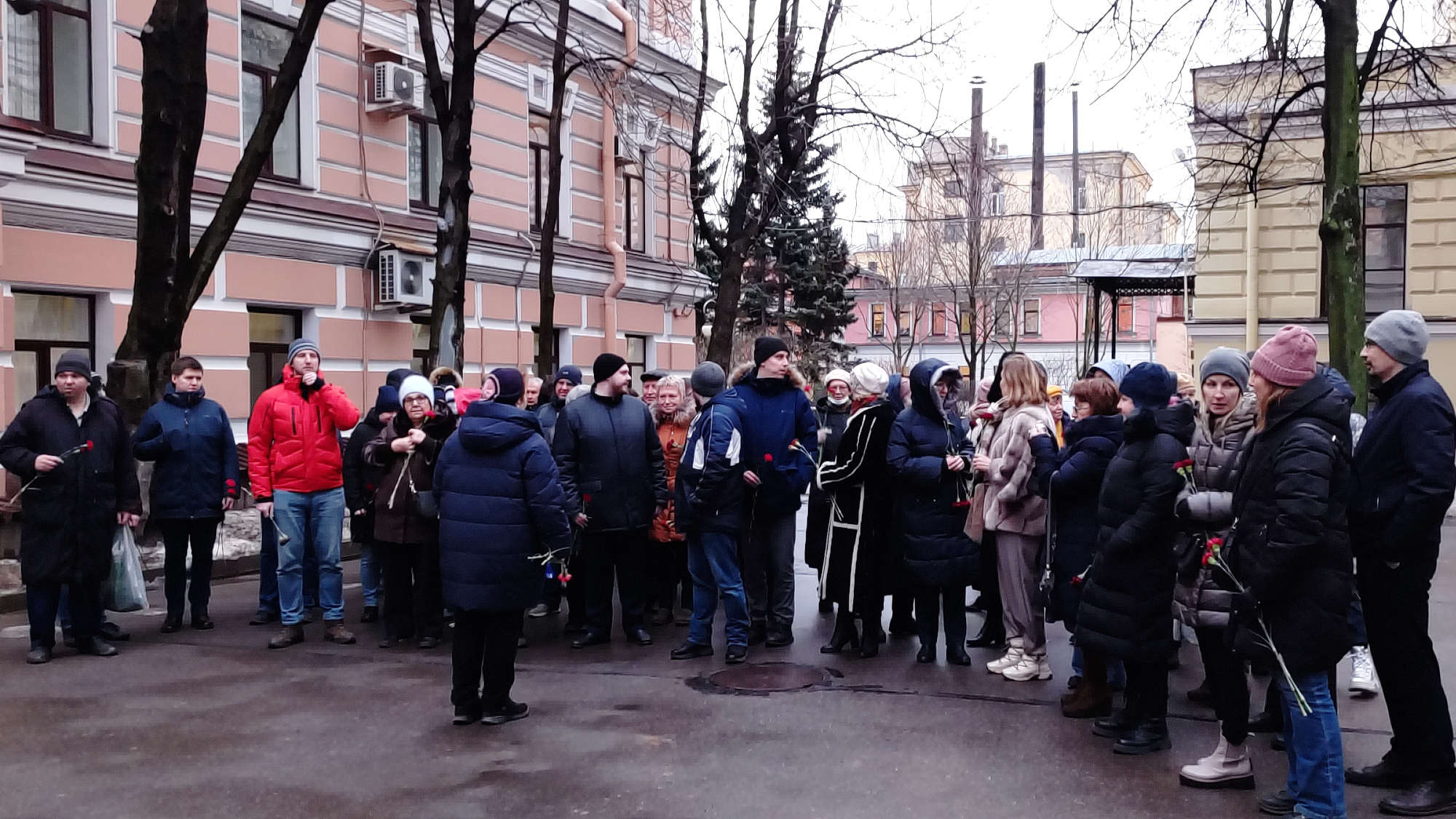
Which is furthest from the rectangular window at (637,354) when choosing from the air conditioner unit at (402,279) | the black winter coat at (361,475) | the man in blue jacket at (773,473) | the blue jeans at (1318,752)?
the blue jeans at (1318,752)

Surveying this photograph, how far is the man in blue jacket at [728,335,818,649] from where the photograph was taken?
8.11 m

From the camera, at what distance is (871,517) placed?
7.90 metres

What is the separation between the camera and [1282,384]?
4.77 m

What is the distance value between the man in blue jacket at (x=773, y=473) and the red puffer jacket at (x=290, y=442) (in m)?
2.84

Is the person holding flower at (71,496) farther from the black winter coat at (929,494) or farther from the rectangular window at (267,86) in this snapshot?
the rectangular window at (267,86)

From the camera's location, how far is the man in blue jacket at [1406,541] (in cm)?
501

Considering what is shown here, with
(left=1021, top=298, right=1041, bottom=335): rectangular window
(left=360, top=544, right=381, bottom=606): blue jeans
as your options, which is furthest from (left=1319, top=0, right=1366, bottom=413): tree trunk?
(left=1021, top=298, right=1041, bottom=335): rectangular window

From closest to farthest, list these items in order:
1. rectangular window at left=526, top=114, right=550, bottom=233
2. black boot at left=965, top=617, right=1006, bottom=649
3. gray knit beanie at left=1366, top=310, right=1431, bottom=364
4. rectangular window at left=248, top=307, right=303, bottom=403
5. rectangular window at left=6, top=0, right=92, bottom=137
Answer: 1. gray knit beanie at left=1366, top=310, right=1431, bottom=364
2. black boot at left=965, top=617, right=1006, bottom=649
3. rectangular window at left=6, top=0, right=92, bottom=137
4. rectangular window at left=248, top=307, right=303, bottom=403
5. rectangular window at left=526, top=114, right=550, bottom=233

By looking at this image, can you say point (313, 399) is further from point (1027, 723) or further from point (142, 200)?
point (1027, 723)

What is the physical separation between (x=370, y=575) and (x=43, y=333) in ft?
19.7

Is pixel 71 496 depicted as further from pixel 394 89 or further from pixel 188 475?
pixel 394 89

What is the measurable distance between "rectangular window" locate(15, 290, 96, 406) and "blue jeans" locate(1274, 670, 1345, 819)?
12.1 meters

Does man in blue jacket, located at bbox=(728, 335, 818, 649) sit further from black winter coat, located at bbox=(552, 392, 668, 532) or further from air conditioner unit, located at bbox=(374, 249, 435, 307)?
air conditioner unit, located at bbox=(374, 249, 435, 307)

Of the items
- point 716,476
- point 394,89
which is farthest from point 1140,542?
point 394,89
